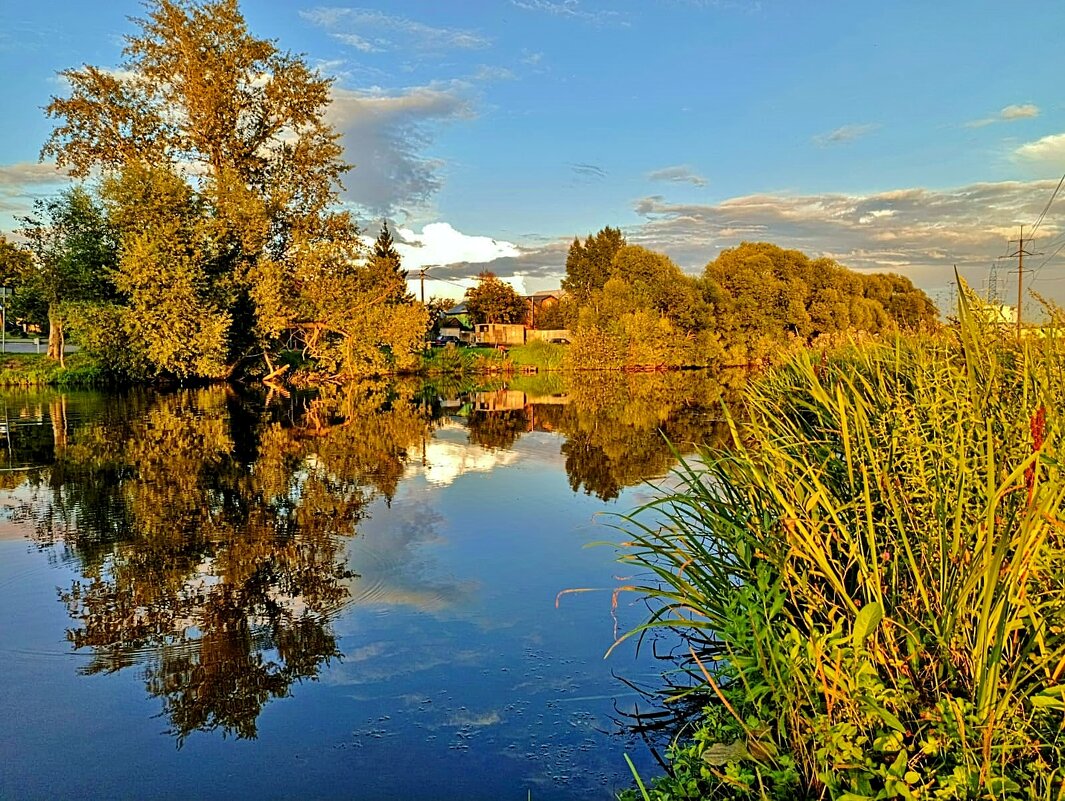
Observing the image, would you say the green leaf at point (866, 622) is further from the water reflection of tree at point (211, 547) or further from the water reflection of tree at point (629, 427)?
the water reflection of tree at point (211, 547)

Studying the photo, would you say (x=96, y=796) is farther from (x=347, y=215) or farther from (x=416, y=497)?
(x=347, y=215)

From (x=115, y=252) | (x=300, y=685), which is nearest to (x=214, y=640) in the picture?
(x=300, y=685)

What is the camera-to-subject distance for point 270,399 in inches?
1141

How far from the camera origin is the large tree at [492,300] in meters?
82.1

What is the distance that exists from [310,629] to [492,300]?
253 ft

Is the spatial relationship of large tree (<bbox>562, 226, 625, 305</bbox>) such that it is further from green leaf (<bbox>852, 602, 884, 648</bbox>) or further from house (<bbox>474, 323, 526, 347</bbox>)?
green leaf (<bbox>852, 602, 884, 648</bbox>)

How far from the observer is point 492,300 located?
269ft

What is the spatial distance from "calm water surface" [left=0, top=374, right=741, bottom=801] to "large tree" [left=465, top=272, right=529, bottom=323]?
2686 inches

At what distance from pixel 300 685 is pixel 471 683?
1207mm

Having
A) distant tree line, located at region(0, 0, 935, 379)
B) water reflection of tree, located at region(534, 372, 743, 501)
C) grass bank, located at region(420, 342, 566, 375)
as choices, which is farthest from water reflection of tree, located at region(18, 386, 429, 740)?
grass bank, located at region(420, 342, 566, 375)

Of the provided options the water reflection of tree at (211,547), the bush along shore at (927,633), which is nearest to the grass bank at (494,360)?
→ the water reflection of tree at (211,547)

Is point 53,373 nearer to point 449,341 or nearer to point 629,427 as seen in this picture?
point 629,427

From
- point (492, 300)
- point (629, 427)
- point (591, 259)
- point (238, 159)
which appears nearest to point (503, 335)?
point (492, 300)

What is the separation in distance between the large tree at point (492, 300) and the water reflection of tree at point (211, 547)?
6431 centimetres
